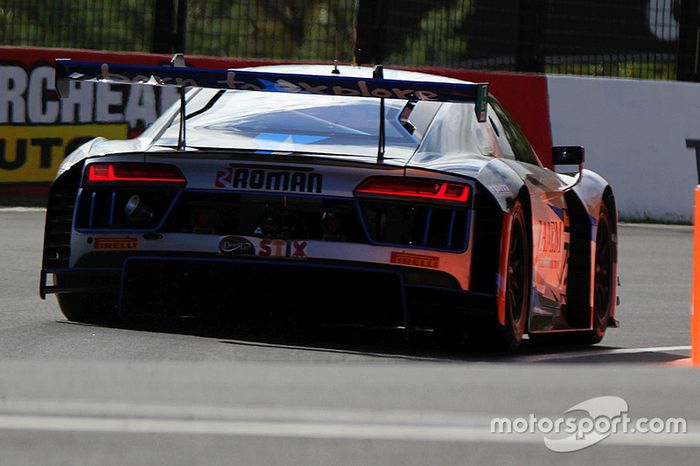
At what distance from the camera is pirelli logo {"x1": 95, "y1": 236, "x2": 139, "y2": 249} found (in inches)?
269

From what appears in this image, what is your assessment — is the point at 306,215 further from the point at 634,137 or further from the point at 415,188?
the point at 634,137

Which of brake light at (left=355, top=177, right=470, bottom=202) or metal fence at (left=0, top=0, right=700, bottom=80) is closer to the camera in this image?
brake light at (left=355, top=177, right=470, bottom=202)

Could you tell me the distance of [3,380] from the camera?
5.50m

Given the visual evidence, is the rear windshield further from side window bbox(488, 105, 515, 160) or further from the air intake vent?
side window bbox(488, 105, 515, 160)

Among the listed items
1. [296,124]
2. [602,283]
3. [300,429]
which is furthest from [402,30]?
[300,429]

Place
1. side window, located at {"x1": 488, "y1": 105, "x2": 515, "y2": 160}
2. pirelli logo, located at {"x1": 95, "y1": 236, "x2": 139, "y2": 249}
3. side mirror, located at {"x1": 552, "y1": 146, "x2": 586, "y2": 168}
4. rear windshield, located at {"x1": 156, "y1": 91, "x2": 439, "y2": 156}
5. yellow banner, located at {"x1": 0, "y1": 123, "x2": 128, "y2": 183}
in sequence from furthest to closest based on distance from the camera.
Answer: yellow banner, located at {"x1": 0, "y1": 123, "x2": 128, "y2": 183}, side mirror, located at {"x1": 552, "y1": 146, "x2": 586, "y2": 168}, side window, located at {"x1": 488, "y1": 105, "x2": 515, "y2": 160}, rear windshield, located at {"x1": 156, "y1": 91, "x2": 439, "y2": 156}, pirelli logo, located at {"x1": 95, "y1": 236, "x2": 139, "y2": 249}

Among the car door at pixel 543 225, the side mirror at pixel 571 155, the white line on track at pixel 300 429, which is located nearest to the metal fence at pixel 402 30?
the side mirror at pixel 571 155

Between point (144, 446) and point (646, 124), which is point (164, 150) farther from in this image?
point (646, 124)

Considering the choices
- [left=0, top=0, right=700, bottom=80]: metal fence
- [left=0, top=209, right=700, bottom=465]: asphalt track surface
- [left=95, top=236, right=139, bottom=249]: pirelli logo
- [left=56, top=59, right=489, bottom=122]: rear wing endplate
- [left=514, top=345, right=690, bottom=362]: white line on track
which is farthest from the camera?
[left=0, top=0, right=700, bottom=80]: metal fence

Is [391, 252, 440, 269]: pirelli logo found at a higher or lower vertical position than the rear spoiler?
lower

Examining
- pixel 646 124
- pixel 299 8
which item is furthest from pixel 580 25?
pixel 299 8

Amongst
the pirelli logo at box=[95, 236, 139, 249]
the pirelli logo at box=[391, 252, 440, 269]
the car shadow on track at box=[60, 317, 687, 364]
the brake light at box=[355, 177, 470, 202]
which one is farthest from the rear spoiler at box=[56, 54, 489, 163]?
the car shadow on track at box=[60, 317, 687, 364]

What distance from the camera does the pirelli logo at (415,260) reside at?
21.5 ft

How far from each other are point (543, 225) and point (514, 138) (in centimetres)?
71
